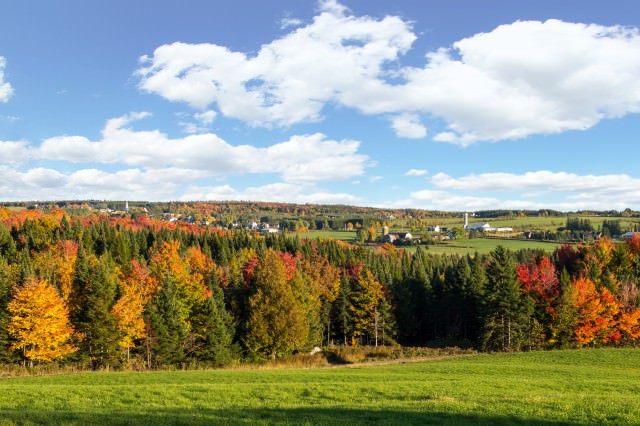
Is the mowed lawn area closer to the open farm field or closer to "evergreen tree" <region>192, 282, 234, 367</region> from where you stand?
"evergreen tree" <region>192, 282, 234, 367</region>

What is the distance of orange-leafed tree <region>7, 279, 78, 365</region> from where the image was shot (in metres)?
44.4

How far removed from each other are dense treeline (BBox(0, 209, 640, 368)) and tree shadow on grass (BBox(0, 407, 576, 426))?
35.2 meters

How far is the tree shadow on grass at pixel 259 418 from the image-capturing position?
13.5m

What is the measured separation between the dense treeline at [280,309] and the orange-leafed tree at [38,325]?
115 mm

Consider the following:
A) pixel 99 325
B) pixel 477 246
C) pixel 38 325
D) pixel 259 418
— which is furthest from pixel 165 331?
pixel 477 246

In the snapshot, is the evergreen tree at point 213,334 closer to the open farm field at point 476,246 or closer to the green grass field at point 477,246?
the open farm field at point 476,246

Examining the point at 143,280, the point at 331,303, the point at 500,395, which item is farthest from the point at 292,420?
the point at 331,303

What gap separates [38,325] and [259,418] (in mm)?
42967

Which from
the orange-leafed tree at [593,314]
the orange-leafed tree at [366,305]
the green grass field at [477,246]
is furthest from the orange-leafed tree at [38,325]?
the green grass field at [477,246]

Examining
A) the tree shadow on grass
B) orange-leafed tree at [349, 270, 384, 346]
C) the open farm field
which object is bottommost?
orange-leafed tree at [349, 270, 384, 346]

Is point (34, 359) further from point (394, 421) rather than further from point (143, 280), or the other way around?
point (394, 421)

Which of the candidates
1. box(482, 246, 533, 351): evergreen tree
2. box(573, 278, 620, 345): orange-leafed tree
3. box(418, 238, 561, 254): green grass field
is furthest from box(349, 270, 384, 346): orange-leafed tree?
box(418, 238, 561, 254): green grass field

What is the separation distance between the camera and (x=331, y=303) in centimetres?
7756

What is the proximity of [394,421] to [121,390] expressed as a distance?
14.9m
